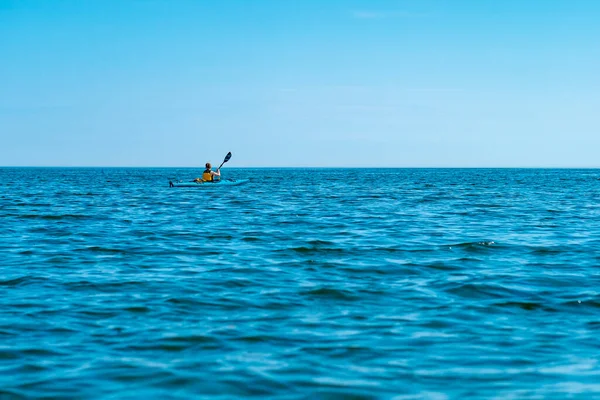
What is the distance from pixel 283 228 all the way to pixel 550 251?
8016 mm

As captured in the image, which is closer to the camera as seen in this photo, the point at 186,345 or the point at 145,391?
the point at 145,391

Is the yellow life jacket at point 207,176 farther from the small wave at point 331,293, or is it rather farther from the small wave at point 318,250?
the small wave at point 331,293

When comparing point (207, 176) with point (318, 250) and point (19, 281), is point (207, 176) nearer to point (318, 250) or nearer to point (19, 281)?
point (318, 250)

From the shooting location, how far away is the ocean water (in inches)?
243

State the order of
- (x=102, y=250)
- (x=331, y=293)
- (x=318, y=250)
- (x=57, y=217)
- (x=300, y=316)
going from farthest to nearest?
(x=57, y=217)
(x=318, y=250)
(x=102, y=250)
(x=331, y=293)
(x=300, y=316)

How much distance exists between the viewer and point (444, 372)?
253 inches

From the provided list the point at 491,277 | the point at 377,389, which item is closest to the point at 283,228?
the point at 491,277

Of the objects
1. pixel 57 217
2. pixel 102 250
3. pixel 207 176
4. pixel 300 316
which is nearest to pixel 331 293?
pixel 300 316

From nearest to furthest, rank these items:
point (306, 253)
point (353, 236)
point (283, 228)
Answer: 1. point (306, 253)
2. point (353, 236)
3. point (283, 228)

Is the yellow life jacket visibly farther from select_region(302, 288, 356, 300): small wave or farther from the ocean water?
select_region(302, 288, 356, 300): small wave

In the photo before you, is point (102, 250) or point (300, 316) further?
point (102, 250)

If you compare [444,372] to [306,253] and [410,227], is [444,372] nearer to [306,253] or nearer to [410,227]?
[306,253]

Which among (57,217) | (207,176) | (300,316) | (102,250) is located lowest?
(300,316)

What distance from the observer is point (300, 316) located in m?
8.62
